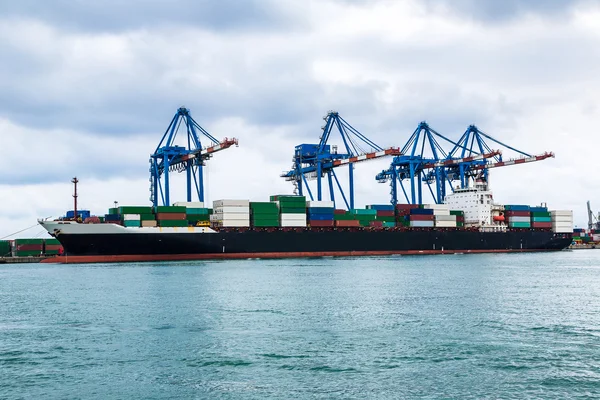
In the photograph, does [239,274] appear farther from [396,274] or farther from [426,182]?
[426,182]

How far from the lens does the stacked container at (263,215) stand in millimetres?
70500

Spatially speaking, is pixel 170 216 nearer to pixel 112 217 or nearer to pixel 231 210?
pixel 112 217

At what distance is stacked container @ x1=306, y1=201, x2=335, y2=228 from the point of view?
Result: 242 ft

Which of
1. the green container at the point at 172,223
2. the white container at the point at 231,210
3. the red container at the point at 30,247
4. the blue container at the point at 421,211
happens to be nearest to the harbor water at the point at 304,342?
the green container at the point at 172,223

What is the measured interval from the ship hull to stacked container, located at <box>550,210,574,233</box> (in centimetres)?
143

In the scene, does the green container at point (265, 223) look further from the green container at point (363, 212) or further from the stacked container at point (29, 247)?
the stacked container at point (29, 247)

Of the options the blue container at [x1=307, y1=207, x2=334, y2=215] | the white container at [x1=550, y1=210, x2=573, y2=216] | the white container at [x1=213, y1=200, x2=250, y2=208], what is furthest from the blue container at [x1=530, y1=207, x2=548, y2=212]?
the white container at [x1=213, y1=200, x2=250, y2=208]

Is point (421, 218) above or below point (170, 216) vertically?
below

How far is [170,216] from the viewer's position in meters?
66.9

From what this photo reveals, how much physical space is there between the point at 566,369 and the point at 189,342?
11.3 metres

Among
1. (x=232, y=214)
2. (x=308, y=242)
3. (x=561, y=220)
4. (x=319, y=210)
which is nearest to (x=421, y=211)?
(x=319, y=210)

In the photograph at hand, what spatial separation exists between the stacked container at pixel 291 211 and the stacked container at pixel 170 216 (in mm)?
11034

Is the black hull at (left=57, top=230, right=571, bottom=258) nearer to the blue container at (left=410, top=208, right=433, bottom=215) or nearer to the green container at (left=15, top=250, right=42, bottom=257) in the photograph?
the blue container at (left=410, top=208, right=433, bottom=215)

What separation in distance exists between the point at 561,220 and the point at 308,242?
41643mm
